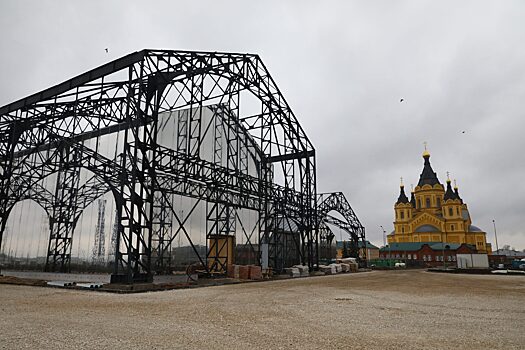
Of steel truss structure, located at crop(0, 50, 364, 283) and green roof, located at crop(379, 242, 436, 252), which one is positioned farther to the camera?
green roof, located at crop(379, 242, 436, 252)

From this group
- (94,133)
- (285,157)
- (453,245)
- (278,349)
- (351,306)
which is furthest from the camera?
(453,245)

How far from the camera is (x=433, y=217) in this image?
92750 mm

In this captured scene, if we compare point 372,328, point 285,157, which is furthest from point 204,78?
point 372,328

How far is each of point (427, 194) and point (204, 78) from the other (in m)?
89.6

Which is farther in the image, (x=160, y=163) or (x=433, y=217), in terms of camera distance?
(x=433, y=217)

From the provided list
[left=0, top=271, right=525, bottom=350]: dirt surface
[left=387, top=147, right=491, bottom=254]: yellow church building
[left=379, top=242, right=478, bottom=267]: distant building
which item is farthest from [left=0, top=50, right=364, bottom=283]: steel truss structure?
[left=387, top=147, right=491, bottom=254]: yellow church building

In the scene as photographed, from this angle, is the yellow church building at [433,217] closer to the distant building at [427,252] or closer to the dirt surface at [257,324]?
the distant building at [427,252]

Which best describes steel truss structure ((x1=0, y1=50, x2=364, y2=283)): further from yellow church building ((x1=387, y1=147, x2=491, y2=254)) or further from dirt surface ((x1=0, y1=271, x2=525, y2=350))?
yellow church building ((x1=387, y1=147, x2=491, y2=254))

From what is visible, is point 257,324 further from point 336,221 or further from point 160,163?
point 336,221

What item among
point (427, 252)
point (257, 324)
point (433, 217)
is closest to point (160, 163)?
point (257, 324)

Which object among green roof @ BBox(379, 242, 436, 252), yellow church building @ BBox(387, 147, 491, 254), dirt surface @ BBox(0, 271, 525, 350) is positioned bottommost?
dirt surface @ BBox(0, 271, 525, 350)

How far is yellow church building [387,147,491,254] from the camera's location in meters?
90.1

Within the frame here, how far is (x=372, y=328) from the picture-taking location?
8047 mm

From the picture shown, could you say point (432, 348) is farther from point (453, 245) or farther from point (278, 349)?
point (453, 245)
